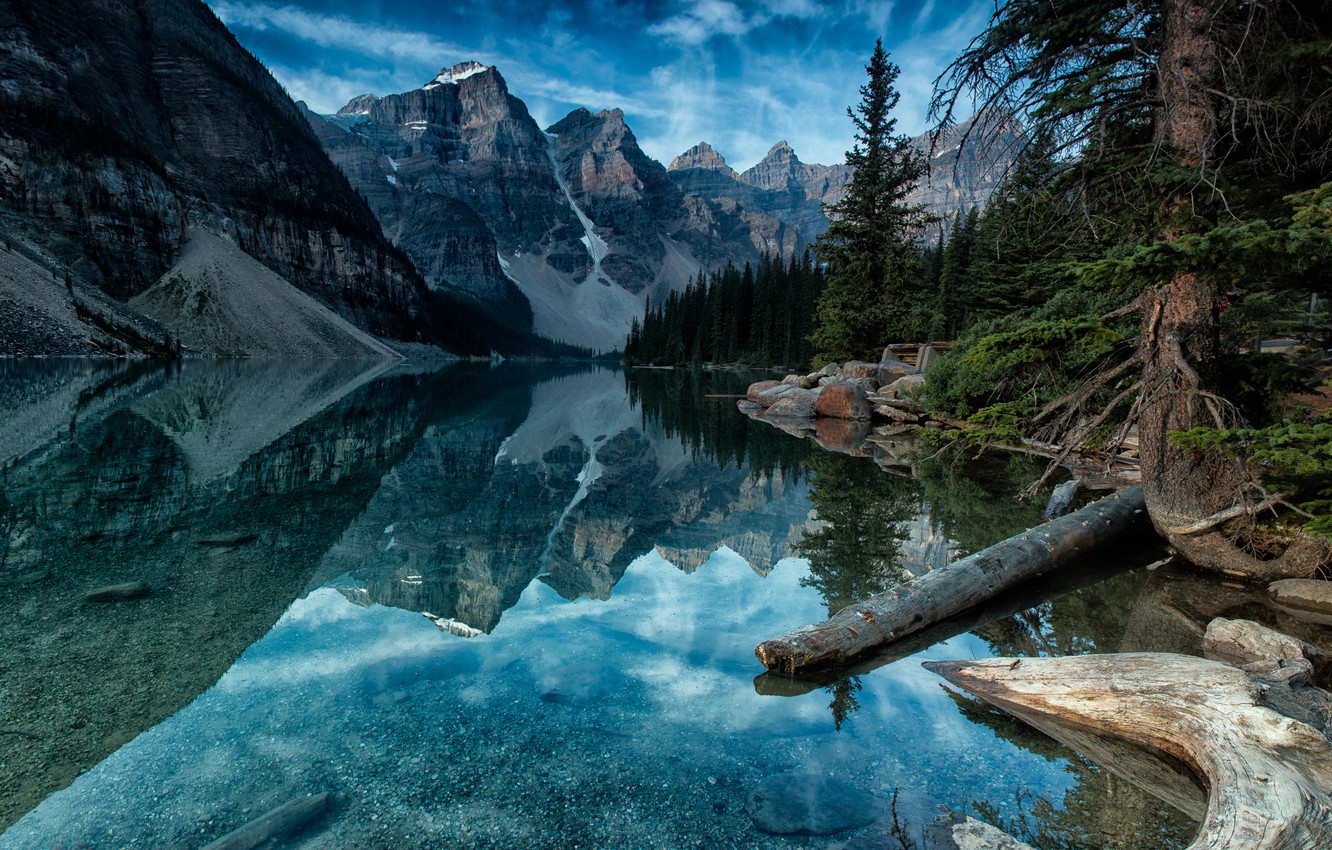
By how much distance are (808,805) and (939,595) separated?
262cm

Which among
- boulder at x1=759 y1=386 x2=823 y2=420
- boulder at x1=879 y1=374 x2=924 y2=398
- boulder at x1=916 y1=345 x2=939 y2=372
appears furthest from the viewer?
boulder at x1=759 y1=386 x2=823 y2=420

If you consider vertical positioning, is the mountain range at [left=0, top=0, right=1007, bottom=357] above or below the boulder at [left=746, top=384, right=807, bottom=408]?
above

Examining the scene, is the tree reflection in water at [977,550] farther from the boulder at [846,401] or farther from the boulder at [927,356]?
the boulder at [927,356]

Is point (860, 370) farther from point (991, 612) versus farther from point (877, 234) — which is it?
→ point (991, 612)

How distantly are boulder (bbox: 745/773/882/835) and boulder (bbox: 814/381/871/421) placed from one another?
1970 cm

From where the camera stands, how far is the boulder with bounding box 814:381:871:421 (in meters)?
22.1

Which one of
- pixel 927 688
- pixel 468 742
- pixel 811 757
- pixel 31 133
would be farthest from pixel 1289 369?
pixel 31 133

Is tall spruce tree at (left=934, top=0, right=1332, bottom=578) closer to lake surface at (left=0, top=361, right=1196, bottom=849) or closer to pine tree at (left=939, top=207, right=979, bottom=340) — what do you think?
lake surface at (left=0, top=361, right=1196, bottom=849)

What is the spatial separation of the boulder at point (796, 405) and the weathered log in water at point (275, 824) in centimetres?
2153

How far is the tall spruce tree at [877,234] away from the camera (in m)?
27.1

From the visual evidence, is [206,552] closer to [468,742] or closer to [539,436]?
[468,742]

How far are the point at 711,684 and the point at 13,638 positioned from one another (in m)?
5.19

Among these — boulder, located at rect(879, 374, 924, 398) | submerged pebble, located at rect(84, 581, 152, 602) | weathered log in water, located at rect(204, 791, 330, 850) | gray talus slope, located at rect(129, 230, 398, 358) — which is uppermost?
gray talus slope, located at rect(129, 230, 398, 358)

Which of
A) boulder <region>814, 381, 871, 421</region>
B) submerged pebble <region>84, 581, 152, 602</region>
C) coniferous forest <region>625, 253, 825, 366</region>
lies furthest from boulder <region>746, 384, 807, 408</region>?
coniferous forest <region>625, 253, 825, 366</region>
